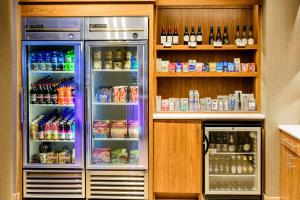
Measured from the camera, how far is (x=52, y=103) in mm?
5281

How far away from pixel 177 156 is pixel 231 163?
659 mm

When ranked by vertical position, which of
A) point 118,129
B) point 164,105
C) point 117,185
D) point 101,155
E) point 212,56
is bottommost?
point 117,185

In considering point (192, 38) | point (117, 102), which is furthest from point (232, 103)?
point (117, 102)

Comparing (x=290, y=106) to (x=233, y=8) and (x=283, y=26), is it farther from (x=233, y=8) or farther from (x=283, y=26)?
(x=233, y=8)

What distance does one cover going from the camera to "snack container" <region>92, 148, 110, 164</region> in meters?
5.35

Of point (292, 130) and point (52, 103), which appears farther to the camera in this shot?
point (52, 103)

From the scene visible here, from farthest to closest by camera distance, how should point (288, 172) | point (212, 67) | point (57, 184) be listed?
1. point (212, 67)
2. point (57, 184)
3. point (288, 172)

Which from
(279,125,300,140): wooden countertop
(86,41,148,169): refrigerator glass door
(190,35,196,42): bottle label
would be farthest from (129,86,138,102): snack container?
(279,125,300,140): wooden countertop

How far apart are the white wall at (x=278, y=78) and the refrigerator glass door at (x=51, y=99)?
2000 mm

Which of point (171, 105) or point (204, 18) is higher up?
point (204, 18)

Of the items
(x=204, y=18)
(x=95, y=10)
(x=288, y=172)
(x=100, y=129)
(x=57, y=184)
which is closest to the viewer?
(x=288, y=172)

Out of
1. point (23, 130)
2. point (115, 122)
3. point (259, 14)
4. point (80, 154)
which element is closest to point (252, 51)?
point (259, 14)

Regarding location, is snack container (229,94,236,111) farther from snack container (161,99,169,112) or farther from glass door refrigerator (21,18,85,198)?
glass door refrigerator (21,18,85,198)

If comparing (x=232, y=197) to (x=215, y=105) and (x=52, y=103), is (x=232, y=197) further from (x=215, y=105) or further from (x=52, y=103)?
(x=52, y=103)
